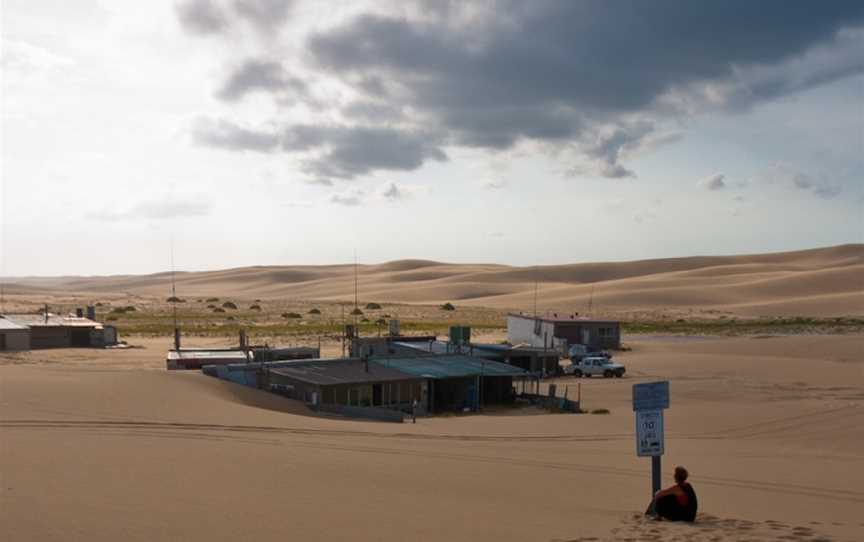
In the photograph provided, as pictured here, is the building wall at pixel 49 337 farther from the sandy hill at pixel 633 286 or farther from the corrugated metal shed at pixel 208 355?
the sandy hill at pixel 633 286

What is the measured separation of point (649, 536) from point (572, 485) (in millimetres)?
4167

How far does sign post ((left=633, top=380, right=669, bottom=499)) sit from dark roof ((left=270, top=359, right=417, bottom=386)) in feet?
46.1

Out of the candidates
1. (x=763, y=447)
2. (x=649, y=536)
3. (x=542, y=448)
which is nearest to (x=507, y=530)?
(x=649, y=536)

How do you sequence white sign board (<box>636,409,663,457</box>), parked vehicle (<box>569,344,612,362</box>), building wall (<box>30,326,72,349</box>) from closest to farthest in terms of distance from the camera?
white sign board (<box>636,409,663,457</box>), parked vehicle (<box>569,344,612,362</box>), building wall (<box>30,326,72,349</box>)

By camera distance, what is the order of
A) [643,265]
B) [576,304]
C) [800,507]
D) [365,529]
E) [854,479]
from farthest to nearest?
1. [643,265]
2. [576,304]
3. [854,479]
4. [800,507]
5. [365,529]

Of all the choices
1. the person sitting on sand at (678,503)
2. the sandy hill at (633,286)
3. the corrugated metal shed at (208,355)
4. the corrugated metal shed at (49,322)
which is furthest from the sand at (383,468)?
the sandy hill at (633,286)

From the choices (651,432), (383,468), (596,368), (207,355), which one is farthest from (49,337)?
(651,432)

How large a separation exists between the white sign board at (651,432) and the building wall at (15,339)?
3758cm

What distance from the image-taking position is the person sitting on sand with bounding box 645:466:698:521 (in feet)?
37.0

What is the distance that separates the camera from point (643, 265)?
578 feet

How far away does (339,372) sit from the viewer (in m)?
27.5

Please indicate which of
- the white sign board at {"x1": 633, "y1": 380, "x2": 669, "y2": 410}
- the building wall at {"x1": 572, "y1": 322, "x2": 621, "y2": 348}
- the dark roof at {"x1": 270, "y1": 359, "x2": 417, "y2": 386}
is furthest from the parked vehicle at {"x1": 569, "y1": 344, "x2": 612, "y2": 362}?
the white sign board at {"x1": 633, "y1": 380, "x2": 669, "y2": 410}

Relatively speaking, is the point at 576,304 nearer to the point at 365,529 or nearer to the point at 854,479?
the point at 854,479

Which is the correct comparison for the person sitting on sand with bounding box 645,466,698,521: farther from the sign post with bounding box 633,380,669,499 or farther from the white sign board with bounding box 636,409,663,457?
the white sign board with bounding box 636,409,663,457
